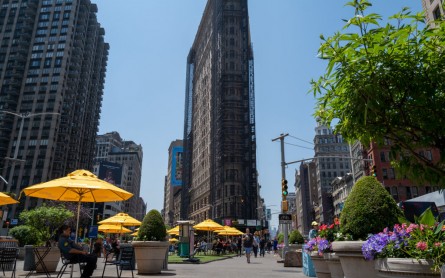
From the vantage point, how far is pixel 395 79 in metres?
4.55

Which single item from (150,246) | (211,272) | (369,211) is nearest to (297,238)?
(211,272)

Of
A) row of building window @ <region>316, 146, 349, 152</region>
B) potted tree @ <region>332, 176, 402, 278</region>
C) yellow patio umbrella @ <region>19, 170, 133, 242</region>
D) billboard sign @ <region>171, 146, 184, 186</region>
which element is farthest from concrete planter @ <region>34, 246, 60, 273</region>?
row of building window @ <region>316, 146, 349, 152</region>

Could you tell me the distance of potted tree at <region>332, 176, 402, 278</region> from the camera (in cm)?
641

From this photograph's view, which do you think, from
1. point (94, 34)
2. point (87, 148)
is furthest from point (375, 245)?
point (94, 34)

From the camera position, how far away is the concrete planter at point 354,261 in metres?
6.31

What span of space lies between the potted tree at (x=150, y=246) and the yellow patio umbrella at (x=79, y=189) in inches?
57.7

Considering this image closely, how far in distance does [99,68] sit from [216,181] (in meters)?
92.6

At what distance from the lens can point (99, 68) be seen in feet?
498

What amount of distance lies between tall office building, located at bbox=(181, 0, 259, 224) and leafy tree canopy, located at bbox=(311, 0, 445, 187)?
246ft

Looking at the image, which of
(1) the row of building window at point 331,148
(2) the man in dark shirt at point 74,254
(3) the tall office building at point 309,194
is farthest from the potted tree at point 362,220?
(3) the tall office building at point 309,194

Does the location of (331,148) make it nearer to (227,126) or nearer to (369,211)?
(227,126)

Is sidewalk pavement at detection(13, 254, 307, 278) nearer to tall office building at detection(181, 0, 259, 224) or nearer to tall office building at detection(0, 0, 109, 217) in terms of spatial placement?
tall office building at detection(181, 0, 259, 224)

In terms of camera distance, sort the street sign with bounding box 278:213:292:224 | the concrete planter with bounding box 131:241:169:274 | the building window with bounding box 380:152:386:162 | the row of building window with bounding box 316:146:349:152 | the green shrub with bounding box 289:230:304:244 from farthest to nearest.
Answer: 1. the row of building window with bounding box 316:146:349:152
2. the building window with bounding box 380:152:386:162
3. the green shrub with bounding box 289:230:304:244
4. the street sign with bounding box 278:213:292:224
5. the concrete planter with bounding box 131:241:169:274

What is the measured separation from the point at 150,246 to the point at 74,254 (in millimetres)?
4118
